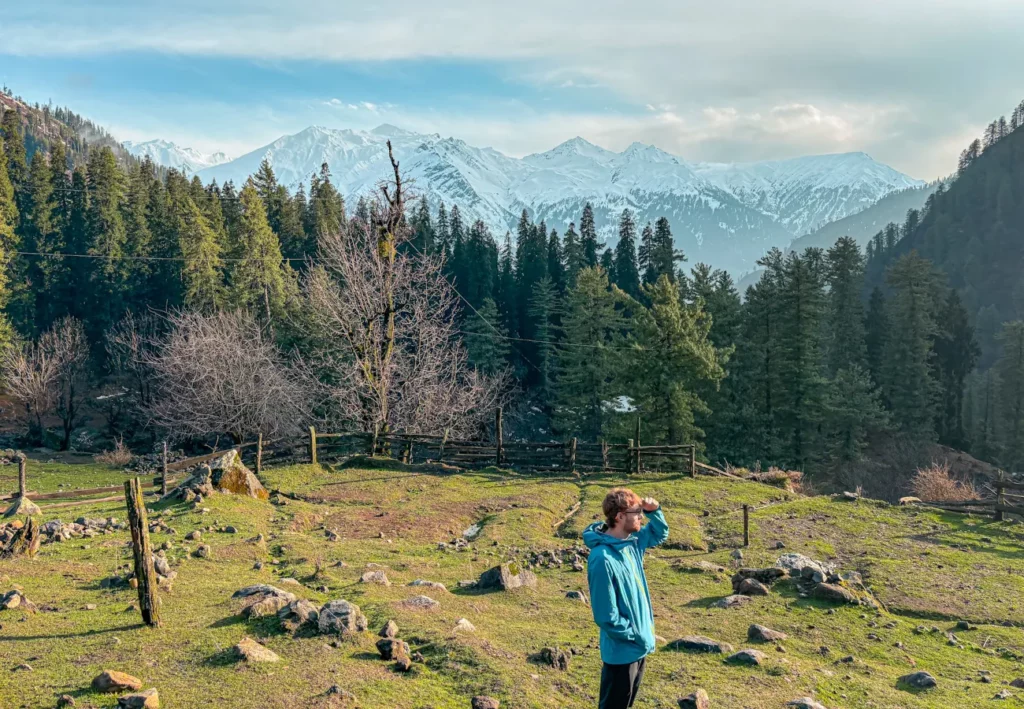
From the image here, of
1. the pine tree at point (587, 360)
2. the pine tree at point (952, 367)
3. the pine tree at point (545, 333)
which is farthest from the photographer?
the pine tree at point (952, 367)

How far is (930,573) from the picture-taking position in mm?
14398

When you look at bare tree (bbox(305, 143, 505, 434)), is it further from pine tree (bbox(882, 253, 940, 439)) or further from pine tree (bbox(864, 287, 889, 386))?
pine tree (bbox(864, 287, 889, 386))

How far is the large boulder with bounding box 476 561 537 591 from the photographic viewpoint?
38.5 ft

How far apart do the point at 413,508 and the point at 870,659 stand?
41.4ft

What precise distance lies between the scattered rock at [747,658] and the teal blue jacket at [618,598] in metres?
4.17

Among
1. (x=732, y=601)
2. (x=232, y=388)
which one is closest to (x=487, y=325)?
(x=232, y=388)

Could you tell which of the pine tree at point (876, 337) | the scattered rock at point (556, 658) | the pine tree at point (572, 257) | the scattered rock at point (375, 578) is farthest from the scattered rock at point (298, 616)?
the pine tree at point (572, 257)

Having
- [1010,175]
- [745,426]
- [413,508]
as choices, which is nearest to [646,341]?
[745,426]

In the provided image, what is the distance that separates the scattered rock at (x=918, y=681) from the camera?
28.2 ft

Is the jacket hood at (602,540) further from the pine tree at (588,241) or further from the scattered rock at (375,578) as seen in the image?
the pine tree at (588,241)

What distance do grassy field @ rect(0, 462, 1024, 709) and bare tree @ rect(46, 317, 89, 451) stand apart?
32.7 m

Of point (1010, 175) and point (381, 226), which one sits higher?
point (1010, 175)

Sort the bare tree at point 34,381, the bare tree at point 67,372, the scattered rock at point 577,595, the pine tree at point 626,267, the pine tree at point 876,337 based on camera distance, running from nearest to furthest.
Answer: the scattered rock at point 577,595, the bare tree at point 34,381, the bare tree at point 67,372, the pine tree at point 876,337, the pine tree at point 626,267

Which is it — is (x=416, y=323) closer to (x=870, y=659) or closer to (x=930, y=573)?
(x=930, y=573)
